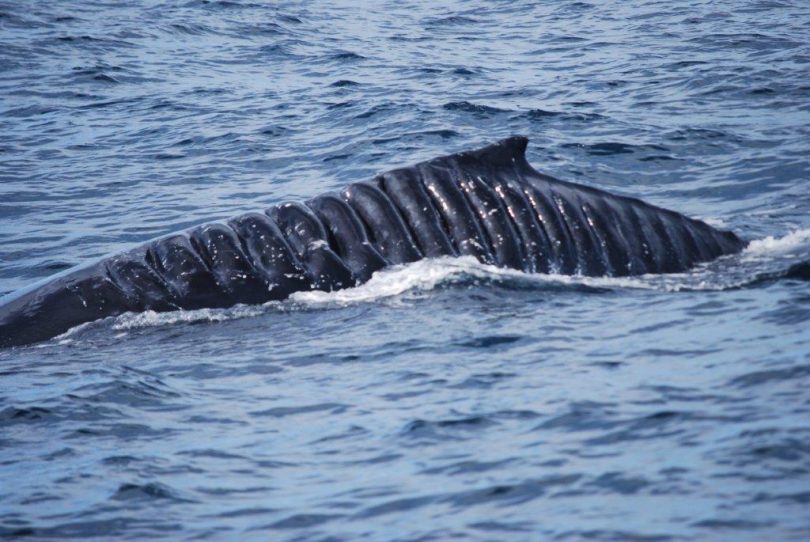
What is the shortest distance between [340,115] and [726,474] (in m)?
13.4

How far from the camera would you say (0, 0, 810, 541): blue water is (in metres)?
6.54

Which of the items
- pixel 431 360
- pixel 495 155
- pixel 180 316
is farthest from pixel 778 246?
pixel 180 316

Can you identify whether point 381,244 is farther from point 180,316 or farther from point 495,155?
point 180,316

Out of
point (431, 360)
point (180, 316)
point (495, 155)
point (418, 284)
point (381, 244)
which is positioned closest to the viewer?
point (431, 360)

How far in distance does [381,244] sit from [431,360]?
1.78m

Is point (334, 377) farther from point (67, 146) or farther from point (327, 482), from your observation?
point (67, 146)

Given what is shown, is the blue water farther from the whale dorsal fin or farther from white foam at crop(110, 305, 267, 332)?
the whale dorsal fin

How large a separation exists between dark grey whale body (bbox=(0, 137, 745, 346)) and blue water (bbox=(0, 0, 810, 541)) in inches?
7.5

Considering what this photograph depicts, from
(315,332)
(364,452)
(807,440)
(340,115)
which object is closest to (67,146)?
(340,115)

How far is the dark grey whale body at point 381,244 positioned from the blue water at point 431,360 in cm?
19

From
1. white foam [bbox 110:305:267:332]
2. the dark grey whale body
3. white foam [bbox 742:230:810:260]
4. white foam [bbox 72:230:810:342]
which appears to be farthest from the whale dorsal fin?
white foam [bbox 742:230:810:260]

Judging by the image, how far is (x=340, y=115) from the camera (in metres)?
19.2

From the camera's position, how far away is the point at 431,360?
28.5 ft

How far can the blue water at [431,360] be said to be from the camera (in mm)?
6539
